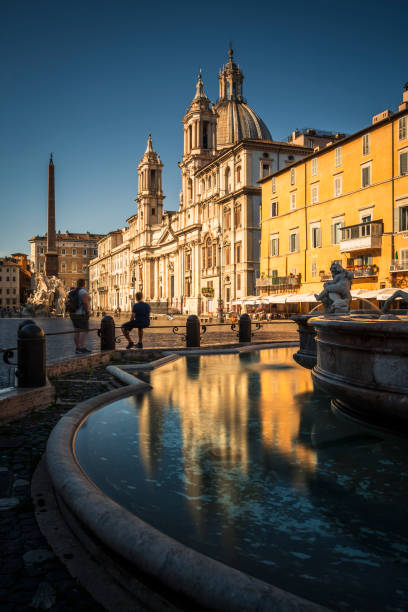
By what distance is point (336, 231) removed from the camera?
31.8 metres

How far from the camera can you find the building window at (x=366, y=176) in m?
28.9

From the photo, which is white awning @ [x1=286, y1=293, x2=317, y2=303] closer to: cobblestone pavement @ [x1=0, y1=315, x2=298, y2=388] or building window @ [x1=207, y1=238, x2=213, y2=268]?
cobblestone pavement @ [x1=0, y1=315, x2=298, y2=388]

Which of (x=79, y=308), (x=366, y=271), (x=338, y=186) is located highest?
(x=338, y=186)

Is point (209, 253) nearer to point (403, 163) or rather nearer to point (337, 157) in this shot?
point (337, 157)

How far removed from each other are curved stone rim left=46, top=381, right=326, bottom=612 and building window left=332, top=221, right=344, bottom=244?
30.9 meters

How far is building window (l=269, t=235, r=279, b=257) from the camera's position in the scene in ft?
125

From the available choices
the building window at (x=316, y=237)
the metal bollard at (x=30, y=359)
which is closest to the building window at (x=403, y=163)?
the building window at (x=316, y=237)

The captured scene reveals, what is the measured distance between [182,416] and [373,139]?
28.0m

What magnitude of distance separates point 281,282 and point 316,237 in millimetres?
4499

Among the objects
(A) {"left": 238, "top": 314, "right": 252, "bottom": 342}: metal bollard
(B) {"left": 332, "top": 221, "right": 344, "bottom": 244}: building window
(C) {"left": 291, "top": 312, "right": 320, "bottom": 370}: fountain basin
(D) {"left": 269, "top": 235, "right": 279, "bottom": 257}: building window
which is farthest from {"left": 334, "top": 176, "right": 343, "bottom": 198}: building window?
(C) {"left": 291, "top": 312, "right": 320, "bottom": 370}: fountain basin

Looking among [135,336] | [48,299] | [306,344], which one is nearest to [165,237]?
[48,299]

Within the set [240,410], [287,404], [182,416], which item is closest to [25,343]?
[182,416]

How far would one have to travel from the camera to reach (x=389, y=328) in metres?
3.58

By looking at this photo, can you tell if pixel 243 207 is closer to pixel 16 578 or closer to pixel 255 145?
pixel 255 145
